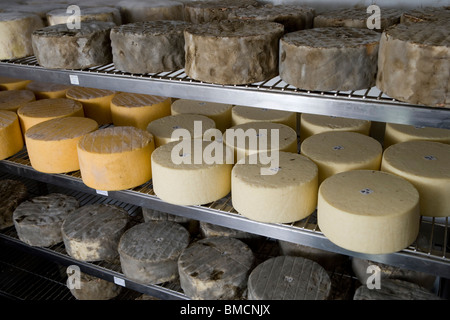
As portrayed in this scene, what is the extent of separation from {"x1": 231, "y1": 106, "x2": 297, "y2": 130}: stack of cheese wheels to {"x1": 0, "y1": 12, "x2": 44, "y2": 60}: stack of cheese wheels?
80 cm

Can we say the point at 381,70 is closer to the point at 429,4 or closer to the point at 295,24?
the point at 295,24

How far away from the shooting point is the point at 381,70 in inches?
38.6

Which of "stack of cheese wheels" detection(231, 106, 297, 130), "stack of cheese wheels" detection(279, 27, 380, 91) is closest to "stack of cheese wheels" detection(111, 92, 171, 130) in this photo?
"stack of cheese wheels" detection(231, 106, 297, 130)

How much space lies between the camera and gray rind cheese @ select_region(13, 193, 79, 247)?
→ 179 centimetres

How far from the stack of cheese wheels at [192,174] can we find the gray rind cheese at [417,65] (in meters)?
0.56

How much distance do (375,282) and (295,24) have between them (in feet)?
2.81

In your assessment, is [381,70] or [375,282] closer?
[381,70]

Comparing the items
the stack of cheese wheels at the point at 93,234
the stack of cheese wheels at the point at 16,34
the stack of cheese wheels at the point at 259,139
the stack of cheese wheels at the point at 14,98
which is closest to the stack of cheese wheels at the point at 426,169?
the stack of cheese wheels at the point at 259,139

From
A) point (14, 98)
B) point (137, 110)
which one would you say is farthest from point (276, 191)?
point (14, 98)

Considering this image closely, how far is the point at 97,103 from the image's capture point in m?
1.86

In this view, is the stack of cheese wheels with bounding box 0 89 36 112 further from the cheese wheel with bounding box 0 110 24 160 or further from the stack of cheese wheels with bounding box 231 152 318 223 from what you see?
the stack of cheese wheels with bounding box 231 152 318 223

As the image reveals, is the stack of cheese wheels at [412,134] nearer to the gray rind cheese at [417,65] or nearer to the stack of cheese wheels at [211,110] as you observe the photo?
the gray rind cheese at [417,65]

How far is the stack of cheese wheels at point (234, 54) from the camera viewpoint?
1.10 metres
